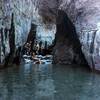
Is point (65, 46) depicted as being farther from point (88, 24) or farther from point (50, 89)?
point (50, 89)

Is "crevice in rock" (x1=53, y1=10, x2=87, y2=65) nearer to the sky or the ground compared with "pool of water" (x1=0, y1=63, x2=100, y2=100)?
nearer to the sky

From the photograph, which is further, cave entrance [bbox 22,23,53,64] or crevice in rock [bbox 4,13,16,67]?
cave entrance [bbox 22,23,53,64]

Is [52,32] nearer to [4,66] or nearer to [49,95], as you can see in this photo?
[4,66]

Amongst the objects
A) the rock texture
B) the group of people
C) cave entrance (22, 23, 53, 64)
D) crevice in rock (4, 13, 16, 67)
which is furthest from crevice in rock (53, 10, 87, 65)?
the group of people

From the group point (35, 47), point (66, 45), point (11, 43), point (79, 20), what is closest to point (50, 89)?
point (79, 20)

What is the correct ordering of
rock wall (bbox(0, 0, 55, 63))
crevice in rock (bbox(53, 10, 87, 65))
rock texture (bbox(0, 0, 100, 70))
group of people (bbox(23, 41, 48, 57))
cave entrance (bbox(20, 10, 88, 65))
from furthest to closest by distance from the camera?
group of people (bbox(23, 41, 48, 57)), crevice in rock (bbox(53, 10, 87, 65)), cave entrance (bbox(20, 10, 88, 65)), rock wall (bbox(0, 0, 55, 63)), rock texture (bbox(0, 0, 100, 70))

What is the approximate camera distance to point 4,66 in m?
24.0

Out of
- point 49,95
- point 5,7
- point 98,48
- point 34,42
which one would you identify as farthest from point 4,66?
point 34,42

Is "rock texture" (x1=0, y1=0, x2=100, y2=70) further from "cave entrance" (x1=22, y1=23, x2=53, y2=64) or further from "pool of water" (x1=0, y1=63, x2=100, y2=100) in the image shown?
"cave entrance" (x1=22, y1=23, x2=53, y2=64)

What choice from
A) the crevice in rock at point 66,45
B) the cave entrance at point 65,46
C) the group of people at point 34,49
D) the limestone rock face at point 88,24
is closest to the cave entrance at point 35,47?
the group of people at point 34,49

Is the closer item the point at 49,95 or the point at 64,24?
the point at 49,95

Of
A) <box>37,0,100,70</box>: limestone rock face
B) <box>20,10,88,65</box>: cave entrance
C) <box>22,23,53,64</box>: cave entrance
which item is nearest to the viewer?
<box>37,0,100,70</box>: limestone rock face

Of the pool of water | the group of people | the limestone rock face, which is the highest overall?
the limestone rock face

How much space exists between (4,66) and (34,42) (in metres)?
17.7
